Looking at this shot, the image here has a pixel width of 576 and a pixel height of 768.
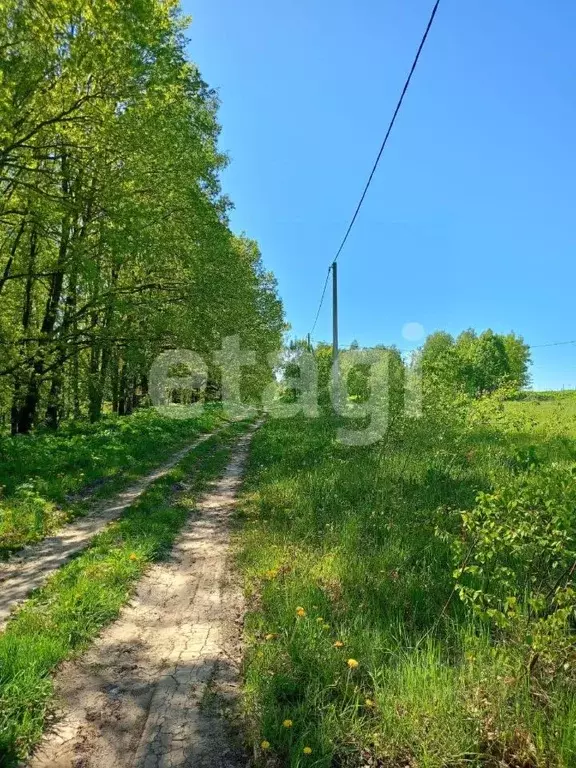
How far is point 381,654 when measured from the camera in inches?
138

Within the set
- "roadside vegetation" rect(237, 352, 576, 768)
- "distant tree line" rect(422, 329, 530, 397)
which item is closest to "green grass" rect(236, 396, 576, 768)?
"roadside vegetation" rect(237, 352, 576, 768)

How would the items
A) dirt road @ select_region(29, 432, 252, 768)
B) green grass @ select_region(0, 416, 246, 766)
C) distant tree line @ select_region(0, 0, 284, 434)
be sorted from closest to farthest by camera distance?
dirt road @ select_region(29, 432, 252, 768) → green grass @ select_region(0, 416, 246, 766) → distant tree line @ select_region(0, 0, 284, 434)

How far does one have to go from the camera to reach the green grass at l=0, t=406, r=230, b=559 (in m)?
7.47

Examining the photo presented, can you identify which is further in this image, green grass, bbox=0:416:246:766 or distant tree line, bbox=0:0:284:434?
distant tree line, bbox=0:0:284:434

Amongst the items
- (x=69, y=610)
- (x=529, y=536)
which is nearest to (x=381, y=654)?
(x=529, y=536)

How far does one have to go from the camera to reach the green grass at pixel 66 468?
7.47m

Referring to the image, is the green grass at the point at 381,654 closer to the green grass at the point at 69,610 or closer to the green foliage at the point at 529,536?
the green foliage at the point at 529,536

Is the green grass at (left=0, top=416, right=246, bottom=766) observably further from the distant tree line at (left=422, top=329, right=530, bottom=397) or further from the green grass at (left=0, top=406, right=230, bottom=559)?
the distant tree line at (left=422, top=329, right=530, bottom=397)

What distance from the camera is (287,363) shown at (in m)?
41.8

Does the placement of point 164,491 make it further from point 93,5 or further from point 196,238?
point 196,238

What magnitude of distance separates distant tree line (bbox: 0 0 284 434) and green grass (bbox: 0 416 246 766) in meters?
6.16

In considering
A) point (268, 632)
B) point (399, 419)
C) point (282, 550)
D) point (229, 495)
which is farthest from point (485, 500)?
point (399, 419)

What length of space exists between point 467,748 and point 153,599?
3.44m

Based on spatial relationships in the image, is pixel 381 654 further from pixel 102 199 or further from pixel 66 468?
pixel 102 199
